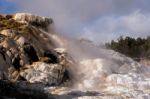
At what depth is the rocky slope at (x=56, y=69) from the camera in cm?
2558

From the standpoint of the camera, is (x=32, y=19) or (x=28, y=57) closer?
(x=28, y=57)

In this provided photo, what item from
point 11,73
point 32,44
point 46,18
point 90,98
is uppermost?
point 46,18

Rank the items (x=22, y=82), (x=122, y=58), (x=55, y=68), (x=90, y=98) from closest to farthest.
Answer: (x=90, y=98)
(x=22, y=82)
(x=55, y=68)
(x=122, y=58)

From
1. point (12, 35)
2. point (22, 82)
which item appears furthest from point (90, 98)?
point (12, 35)

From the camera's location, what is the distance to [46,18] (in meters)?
35.9

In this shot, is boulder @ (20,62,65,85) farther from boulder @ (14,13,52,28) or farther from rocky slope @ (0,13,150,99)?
boulder @ (14,13,52,28)

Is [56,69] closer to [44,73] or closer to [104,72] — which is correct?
[44,73]

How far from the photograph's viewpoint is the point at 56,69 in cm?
2895

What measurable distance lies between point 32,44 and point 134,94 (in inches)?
329

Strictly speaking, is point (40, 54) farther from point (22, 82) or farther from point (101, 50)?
point (101, 50)

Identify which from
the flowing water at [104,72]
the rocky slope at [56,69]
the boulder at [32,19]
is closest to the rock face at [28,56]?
the rocky slope at [56,69]

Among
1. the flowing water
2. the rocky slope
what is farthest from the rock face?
the flowing water

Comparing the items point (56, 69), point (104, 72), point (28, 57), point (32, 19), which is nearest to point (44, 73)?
point (56, 69)

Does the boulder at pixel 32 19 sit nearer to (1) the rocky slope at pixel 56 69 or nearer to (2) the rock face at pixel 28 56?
(1) the rocky slope at pixel 56 69
